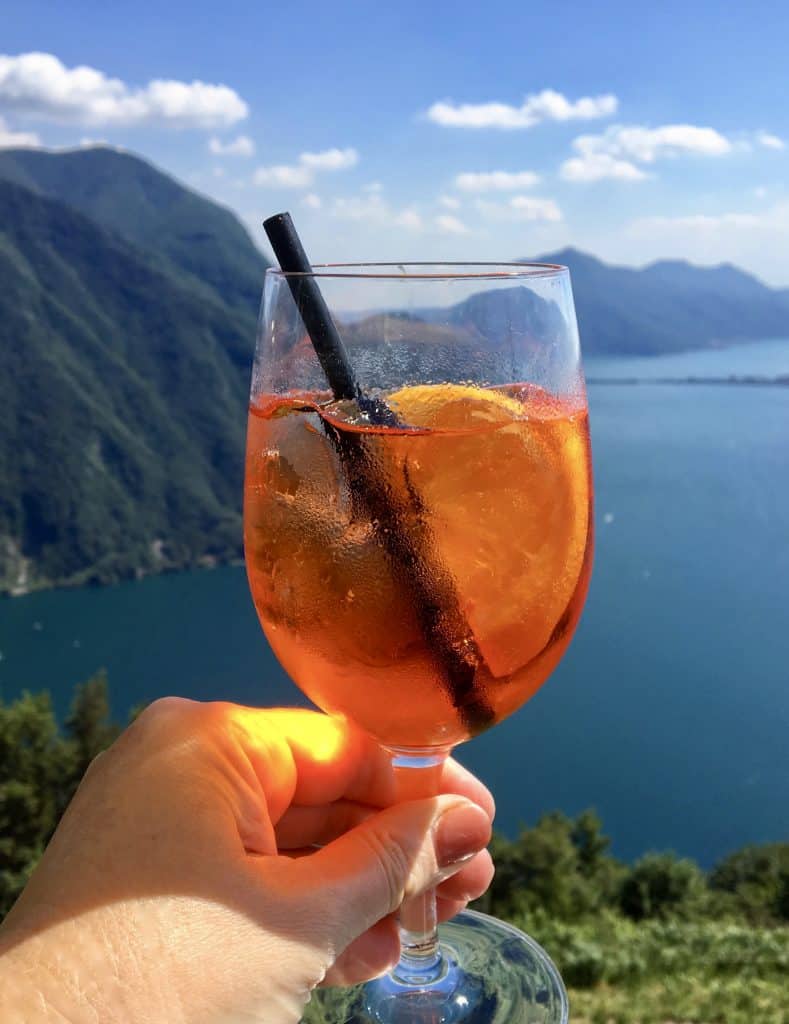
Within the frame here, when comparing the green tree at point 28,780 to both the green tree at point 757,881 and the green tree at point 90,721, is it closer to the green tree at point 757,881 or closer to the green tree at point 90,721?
the green tree at point 90,721

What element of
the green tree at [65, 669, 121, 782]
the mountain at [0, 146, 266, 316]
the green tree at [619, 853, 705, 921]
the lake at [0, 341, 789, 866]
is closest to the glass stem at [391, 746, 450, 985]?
the green tree at [619, 853, 705, 921]

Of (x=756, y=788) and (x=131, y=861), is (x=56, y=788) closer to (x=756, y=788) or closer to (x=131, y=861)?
(x=756, y=788)

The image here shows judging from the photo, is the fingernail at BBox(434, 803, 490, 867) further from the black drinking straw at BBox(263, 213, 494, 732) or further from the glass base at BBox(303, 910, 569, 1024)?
the glass base at BBox(303, 910, 569, 1024)

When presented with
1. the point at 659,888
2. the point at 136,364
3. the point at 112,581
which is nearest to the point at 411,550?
the point at 659,888

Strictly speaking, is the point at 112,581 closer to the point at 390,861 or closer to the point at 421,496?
the point at 390,861

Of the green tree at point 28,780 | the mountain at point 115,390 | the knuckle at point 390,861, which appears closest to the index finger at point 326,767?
the knuckle at point 390,861

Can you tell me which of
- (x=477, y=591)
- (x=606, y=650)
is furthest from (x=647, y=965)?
(x=606, y=650)
